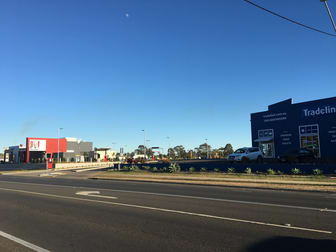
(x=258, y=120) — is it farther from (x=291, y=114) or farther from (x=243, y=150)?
(x=243, y=150)

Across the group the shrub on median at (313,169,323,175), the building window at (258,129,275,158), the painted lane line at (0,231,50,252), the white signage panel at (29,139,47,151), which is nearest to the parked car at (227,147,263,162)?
the shrub on median at (313,169,323,175)

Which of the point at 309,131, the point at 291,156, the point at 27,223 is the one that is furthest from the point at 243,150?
the point at 27,223

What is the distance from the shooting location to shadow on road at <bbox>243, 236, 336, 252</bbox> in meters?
4.72

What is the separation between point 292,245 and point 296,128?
3102cm

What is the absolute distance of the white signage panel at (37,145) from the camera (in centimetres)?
7025

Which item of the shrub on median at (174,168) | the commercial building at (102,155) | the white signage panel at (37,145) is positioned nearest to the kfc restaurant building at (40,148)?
the white signage panel at (37,145)

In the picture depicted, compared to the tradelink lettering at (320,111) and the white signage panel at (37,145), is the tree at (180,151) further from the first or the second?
the tradelink lettering at (320,111)

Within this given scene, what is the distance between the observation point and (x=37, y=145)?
71.4 m

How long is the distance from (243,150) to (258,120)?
11.6m

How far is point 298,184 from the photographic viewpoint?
15898 millimetres

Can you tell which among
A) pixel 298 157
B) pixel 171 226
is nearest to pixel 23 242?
pixel 171 226

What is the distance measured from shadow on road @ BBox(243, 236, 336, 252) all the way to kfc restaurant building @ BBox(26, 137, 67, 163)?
238ft

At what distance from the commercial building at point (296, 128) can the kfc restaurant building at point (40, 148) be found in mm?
56585

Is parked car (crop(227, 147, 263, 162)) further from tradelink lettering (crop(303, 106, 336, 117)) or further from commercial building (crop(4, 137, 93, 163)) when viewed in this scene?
commercial building (crop(4, 137, 93, 163))
